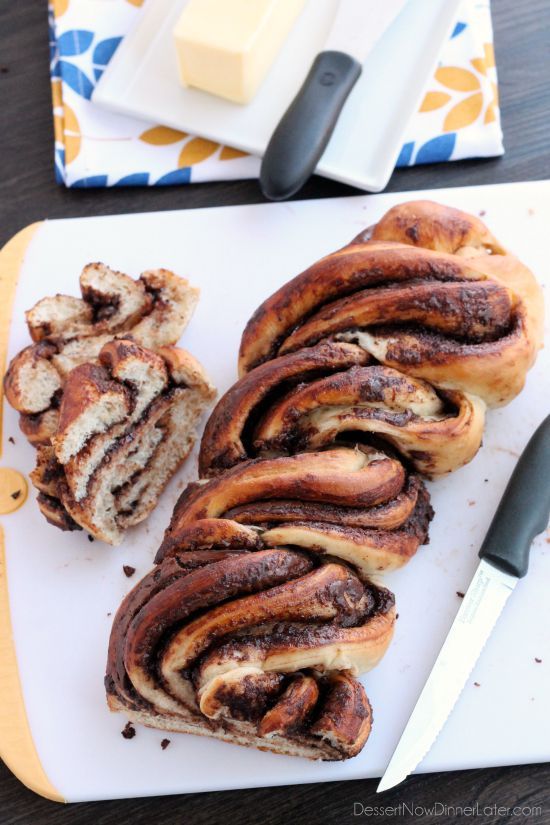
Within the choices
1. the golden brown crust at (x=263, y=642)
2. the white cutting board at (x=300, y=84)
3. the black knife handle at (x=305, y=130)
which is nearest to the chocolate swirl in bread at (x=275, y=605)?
the golden brown crust at (x=263, y=642)

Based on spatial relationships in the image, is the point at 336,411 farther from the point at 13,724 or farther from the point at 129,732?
the point at 13,724

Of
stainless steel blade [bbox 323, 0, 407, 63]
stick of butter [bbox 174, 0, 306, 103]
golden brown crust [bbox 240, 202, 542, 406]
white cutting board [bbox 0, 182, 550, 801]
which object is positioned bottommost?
white cutting board [bbox 0, 182, 550, 801]

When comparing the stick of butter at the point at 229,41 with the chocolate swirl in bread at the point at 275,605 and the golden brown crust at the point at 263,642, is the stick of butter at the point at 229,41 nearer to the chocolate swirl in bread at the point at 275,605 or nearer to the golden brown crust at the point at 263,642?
the chocolate swirl in bread at the point at 275,605

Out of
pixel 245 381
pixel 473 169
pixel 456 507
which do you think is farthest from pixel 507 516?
pixel 473 169

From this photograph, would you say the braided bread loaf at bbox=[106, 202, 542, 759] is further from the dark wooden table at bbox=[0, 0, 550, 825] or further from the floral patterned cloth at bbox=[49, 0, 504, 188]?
the floral patterned cloth at bbox=[49, 0, 504, 188]

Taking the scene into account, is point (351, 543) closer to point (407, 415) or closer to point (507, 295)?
point (407, 415)

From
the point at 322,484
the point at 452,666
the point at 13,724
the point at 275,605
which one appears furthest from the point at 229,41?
the point at 13,724

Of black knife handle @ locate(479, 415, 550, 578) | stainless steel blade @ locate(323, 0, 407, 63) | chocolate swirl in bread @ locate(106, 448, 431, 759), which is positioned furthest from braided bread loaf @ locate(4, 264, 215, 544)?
stainless steel blade @ locate(323, 0, 407, 63)
